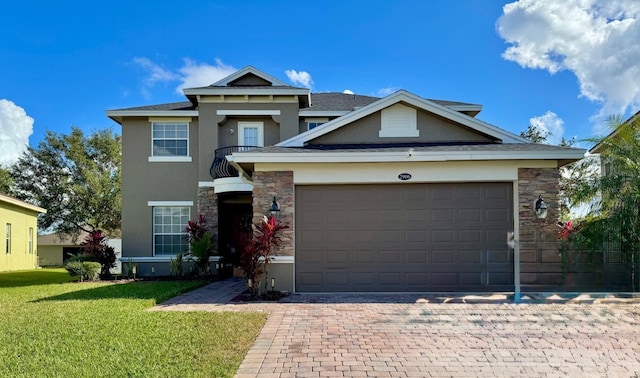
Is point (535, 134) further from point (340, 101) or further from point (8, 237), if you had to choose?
point (8, 237)

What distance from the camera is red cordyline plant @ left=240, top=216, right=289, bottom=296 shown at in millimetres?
10195

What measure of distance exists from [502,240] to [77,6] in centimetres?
1408

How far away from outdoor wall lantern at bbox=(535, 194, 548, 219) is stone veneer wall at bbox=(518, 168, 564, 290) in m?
0.08

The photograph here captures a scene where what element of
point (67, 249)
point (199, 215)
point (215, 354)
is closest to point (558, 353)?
point (215, 354)

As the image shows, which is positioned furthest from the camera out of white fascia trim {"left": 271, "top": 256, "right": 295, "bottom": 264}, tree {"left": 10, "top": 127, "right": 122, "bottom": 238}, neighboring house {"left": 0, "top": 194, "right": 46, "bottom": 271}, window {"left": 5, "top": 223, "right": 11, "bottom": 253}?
tree {"left": 10, "top": 127, "right": 122, "bottom": 238}

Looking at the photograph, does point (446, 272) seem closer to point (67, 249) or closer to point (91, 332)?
point (91, 332)

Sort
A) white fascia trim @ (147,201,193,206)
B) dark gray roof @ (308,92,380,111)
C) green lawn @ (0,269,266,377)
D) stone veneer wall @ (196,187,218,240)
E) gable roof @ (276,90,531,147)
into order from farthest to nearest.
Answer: dark gray roof @ (308,92,380,111), white fascia trim @ (147,201,193,206), stone veneer wall @ (196,187,218,240), gable roof @ (276,90,531,147), green lawn @ (0,269,266,377)

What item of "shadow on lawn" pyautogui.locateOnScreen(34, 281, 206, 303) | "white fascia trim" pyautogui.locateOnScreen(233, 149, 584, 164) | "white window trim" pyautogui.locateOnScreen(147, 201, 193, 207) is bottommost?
"shadow on lawn" pyautogui.locateOnScreen(34, 281, 206, 303)

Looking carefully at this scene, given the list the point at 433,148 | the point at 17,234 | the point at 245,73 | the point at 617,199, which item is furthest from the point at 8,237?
the point at 617,199

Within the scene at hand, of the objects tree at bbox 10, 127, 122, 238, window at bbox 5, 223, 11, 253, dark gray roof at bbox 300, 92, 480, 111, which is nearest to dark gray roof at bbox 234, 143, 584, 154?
dark gray roof at bbox 300, 92, 480, 111

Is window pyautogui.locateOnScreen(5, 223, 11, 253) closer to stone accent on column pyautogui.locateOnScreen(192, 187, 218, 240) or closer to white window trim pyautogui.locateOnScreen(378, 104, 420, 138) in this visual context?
stone accent on column pyautogui.locateOnScreen(192, 187, 218, 240)

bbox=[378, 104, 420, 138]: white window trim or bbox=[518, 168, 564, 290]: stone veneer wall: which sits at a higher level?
bbox=[378, 104, 420, 138]: white window trim

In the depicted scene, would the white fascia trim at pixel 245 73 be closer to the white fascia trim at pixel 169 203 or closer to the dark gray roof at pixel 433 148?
the white fascia trim at pixel 169 203

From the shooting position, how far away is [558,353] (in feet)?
18.9
